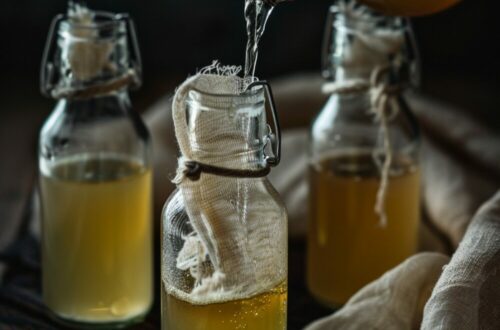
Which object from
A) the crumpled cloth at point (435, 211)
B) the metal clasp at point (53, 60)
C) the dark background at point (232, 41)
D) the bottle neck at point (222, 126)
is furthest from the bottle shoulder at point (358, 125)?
the dark background at point (232, 41)

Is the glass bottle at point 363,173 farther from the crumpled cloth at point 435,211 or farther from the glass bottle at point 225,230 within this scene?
the glass bottle at point 225,230

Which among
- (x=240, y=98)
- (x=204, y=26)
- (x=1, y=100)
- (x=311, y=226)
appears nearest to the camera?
(x=240, y=98)

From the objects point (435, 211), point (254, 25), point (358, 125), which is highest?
point (254, 25)

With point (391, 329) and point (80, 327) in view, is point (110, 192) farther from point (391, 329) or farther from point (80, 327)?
point (391, 329)

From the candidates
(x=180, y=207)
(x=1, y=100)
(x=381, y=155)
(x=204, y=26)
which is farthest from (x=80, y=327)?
(x=204, y=26)

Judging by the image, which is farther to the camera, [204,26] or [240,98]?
[204,26]

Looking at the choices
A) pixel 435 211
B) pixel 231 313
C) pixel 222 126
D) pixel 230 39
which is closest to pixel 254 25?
pixel 222 126

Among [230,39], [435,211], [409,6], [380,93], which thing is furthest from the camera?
[230,39]

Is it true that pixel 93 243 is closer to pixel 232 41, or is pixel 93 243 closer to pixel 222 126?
pixel 222 126
